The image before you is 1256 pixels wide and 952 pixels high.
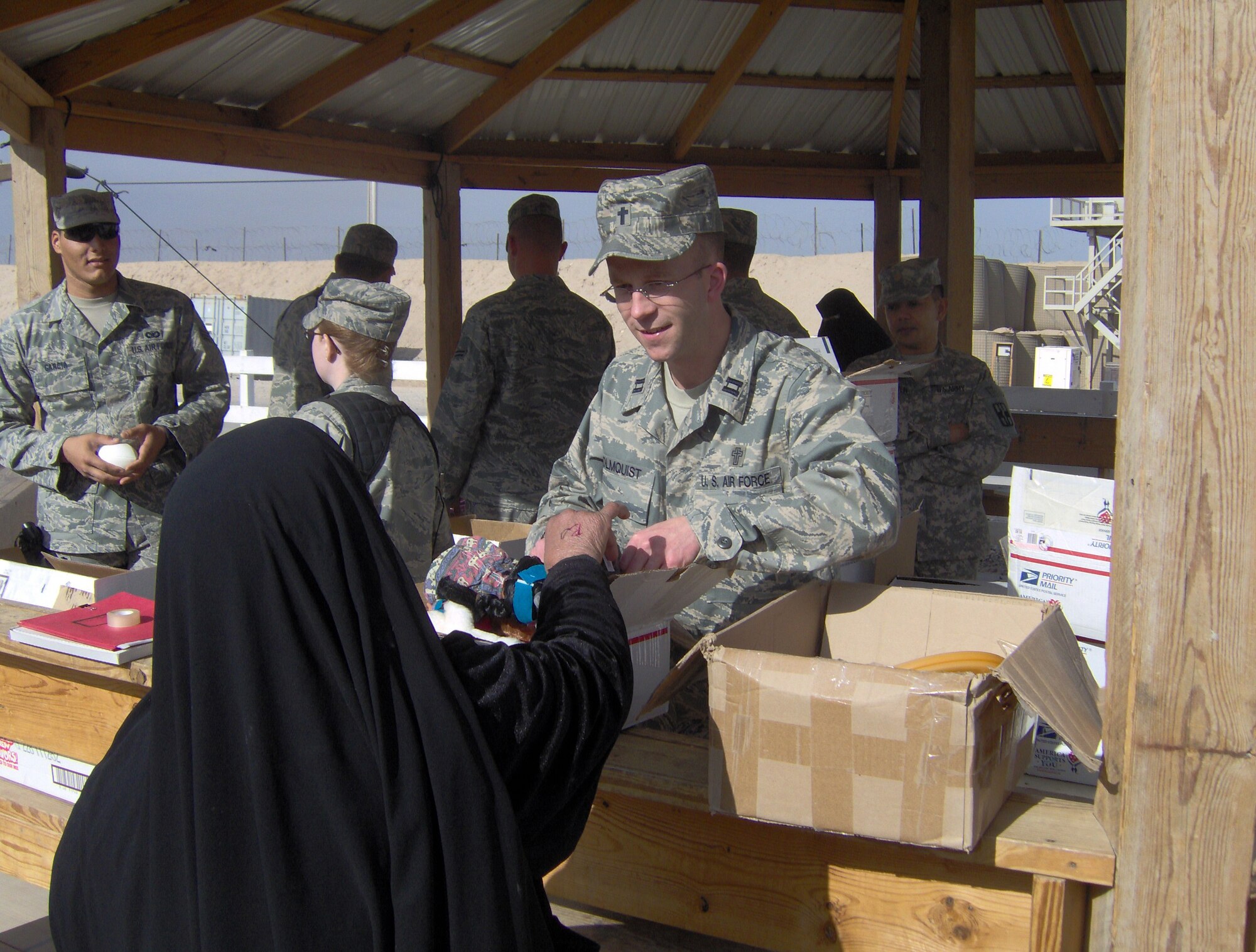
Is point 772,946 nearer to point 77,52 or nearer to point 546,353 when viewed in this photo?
point 546,353

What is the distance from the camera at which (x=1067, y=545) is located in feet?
6.83

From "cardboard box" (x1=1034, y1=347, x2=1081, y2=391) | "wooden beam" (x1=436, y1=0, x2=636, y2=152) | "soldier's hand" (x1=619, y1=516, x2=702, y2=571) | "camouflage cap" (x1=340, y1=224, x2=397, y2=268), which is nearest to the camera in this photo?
"soldier's hand" (x1=619, y1=516, x2=702, y2=571)

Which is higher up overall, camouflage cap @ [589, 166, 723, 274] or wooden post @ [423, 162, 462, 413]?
wooden post @ [423, 162, 462, 413]

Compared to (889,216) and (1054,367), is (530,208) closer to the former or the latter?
(889,216)

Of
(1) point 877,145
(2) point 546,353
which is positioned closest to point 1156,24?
(2) point 546,353

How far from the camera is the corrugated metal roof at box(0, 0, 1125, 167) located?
5047 mm

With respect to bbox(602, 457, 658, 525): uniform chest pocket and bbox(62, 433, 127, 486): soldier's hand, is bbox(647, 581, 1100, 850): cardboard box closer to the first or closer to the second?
bbox(602, 457, 658, 525): uniform chest pocket

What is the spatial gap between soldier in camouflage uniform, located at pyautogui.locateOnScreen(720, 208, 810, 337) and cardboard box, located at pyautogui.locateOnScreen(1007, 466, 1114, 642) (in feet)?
7.85

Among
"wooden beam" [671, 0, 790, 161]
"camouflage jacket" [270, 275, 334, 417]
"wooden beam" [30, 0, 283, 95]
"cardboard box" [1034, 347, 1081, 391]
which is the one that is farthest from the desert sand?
"wooden beam" [30, 0, 283, 95]

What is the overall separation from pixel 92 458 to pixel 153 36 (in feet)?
6.30

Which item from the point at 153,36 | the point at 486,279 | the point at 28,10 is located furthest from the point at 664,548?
the point at 486,279

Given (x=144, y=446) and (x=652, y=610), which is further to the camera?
(x=144, y=446)

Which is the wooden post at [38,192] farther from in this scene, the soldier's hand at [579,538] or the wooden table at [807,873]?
the soldier's hand at [579,538]

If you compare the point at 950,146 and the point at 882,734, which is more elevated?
the point at 950,146
